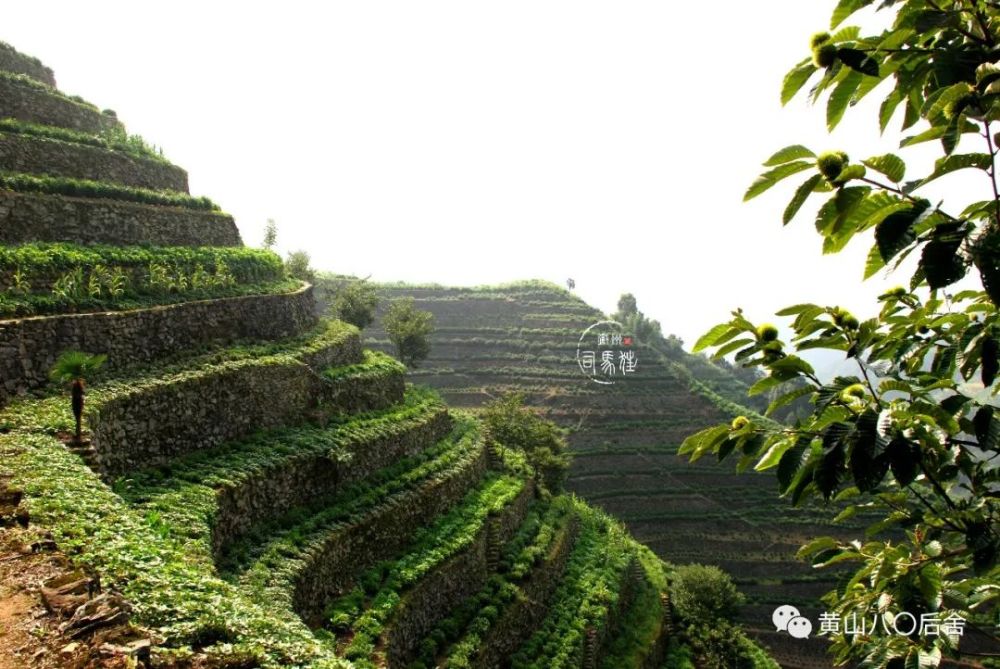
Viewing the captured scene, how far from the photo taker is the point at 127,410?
1352cm

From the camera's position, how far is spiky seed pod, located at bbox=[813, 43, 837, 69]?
116 inches

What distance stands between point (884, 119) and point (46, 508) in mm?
9407

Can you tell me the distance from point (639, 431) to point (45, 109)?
136 feet

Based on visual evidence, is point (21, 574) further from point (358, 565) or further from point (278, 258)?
point (278, 258)

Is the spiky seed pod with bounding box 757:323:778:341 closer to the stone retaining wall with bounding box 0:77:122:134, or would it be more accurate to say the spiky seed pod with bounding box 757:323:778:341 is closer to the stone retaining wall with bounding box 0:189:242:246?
the stone retaining wall with bounding box 0:189:242:246

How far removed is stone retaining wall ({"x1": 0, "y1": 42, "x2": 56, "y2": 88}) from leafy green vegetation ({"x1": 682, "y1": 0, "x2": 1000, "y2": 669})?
112 ft

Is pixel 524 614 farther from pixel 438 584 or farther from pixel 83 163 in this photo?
pixel 83 163

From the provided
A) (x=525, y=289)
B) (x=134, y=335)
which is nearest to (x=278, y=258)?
(x=134, y=335)

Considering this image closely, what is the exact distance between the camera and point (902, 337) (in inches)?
147

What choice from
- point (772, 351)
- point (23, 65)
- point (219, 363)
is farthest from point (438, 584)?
point (23, 65)

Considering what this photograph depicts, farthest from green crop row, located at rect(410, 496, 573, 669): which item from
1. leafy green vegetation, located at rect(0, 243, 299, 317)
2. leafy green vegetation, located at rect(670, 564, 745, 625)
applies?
leafy green vegetation, located at rect(0, 243, 299, 317)

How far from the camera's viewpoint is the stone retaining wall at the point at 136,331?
13055mm

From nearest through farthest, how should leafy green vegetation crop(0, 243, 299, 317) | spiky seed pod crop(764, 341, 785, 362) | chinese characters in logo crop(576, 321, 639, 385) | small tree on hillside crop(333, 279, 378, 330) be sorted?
spiky seed pod crop(764, 341, 785, 362)
leafy green vegetation crop(0, 243, 299, 317)
small tree on hillside crop(333, 279, 378, 330)
chinese characters in logo crop(576, 321, 639, 385)

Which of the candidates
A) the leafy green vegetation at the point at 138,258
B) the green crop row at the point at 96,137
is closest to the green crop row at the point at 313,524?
the leafy green vegetation at the point at 138,258
